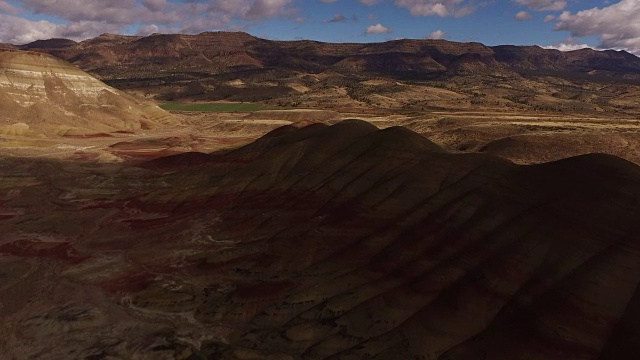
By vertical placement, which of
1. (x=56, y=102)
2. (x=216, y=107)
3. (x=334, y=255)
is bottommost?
(x=334, y=255)

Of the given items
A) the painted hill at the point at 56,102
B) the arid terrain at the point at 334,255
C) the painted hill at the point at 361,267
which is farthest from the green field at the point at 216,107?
the painted hill at the point at 361,267

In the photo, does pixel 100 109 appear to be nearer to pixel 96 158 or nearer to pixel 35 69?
pixel 35 69

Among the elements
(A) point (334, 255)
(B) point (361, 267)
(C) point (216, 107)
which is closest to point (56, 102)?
(C) point (216, 107)

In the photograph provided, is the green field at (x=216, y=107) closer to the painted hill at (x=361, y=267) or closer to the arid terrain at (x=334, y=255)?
the arid terrain at (x=334, y=255)

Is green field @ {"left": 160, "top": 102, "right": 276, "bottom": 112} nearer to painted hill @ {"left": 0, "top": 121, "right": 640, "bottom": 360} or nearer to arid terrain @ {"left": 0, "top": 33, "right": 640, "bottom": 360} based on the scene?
arid terrain @ {"left": 0, "top": 33, "right": 640, "bottom": 360}

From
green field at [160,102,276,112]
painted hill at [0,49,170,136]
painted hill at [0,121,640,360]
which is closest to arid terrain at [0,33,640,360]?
painted hill at [0,121,640,360]

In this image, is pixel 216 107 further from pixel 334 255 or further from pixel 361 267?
pixel 361 267
